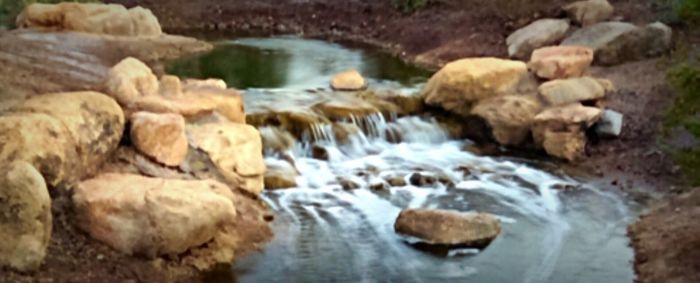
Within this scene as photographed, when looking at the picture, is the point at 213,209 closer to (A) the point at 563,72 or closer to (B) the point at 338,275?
(B) the point at 338,275

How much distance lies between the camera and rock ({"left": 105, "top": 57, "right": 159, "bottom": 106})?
376 inches

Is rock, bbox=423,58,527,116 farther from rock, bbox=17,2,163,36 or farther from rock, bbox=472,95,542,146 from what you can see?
rock, bbox=17,2,163,36

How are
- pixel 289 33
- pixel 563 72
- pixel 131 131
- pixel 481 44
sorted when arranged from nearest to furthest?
pixel 131 131 < pixel 563 72 < pixel 481 44 < pixel 289 33

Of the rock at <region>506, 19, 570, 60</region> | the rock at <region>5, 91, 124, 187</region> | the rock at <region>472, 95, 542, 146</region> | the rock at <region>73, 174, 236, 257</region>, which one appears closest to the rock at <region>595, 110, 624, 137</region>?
the rock at <region>472, 95, 542, 146</region>

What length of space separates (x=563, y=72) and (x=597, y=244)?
18.2ft

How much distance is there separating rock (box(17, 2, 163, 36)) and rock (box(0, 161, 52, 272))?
12.4 meters

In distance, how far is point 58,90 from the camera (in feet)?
31.3

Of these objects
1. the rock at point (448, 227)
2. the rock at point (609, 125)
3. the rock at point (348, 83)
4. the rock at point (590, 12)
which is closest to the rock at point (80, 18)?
the rock at point (348, 83)

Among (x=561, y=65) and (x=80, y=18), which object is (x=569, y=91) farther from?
(x=80, y=18)

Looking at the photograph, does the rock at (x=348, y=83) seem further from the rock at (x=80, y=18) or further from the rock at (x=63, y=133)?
the rock at (x=80, y=18)

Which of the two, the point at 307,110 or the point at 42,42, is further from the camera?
the point at 42,42

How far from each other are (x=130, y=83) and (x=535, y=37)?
1095 cm

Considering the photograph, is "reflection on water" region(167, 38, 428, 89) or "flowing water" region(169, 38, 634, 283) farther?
"reflection on water" region(167, 38, 428, 89)

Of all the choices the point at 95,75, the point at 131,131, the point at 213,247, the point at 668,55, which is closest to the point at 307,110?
the point at 95,75
